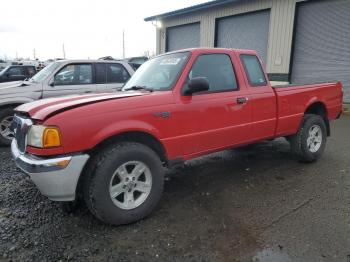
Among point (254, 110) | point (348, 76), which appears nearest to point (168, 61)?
point (254, 110)

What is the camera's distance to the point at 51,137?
2801 millimetres

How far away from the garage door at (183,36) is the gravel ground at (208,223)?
13.5m

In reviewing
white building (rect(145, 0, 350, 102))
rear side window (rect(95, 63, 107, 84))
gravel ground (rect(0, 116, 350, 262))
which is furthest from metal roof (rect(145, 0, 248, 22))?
gravel ground (rect(0, 116, 350, 262))

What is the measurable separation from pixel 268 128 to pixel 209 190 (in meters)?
1.34

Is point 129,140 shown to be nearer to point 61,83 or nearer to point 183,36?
point 61,83

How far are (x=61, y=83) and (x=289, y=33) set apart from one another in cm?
947

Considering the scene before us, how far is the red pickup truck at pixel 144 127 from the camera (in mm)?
2863

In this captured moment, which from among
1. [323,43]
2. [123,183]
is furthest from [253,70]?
[323,43]

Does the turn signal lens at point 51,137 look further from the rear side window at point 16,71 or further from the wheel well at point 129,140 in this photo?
the rear side window at point 16,71

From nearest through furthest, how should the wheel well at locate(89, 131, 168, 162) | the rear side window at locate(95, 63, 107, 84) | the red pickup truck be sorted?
the red pickup truck, the wheel well at locate(89, 131, 168, 162), the rear side window at locate(95, 63, 107, 84)

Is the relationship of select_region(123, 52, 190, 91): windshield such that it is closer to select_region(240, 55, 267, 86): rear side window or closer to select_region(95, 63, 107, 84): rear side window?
select_region(240, 55, 267, 86): rear side window

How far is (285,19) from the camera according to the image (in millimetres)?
12477

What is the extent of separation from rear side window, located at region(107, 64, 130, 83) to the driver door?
0.45 m

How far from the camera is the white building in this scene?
37.6 feet
